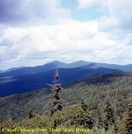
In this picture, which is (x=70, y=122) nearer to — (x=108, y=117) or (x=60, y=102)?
(x=60, y=102)

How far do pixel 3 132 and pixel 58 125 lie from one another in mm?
5468

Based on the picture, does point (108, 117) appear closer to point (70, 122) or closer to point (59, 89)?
point (59, 89)

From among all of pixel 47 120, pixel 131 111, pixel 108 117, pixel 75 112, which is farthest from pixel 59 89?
pixel 108 117

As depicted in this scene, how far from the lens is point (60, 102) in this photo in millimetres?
42938

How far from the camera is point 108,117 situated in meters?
67.1

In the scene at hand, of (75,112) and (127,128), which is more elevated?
(75,112)

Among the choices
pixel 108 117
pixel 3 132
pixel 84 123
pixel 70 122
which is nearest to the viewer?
pixel 3 132

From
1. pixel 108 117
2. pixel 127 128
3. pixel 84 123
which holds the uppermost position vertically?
pixel 84 123

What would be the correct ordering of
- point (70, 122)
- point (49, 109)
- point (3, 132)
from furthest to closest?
point (49, 109), point (70, 122), point (3, 132)

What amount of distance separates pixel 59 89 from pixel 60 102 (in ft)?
7.27

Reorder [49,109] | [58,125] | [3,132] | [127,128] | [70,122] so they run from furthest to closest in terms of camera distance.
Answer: [49,109], [127,128], [70,122], [58,125], [3,132]

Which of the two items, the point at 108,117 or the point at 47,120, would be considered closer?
the point at 47,120

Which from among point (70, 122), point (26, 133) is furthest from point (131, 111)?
point (26, 133)

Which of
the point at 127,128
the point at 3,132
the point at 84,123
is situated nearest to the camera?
the point at 3,132
